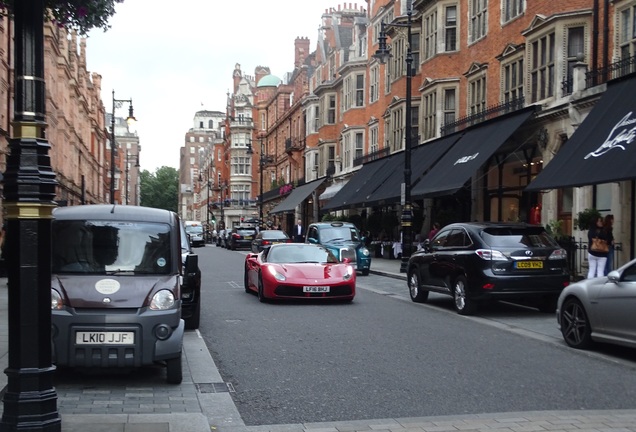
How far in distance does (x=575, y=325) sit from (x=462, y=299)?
3.89 meters

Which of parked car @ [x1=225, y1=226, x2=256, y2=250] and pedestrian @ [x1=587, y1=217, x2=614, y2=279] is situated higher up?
pedestrian @ [x1=587, y1=217, x2=614, y2=279]

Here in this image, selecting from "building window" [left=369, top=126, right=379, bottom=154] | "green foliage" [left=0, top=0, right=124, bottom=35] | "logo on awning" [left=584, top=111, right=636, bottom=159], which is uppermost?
"building window" [left=369, top=126, right=379, bottom=154]

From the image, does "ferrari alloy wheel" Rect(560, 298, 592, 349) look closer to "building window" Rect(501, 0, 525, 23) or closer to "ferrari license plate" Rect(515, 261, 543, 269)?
"ferrari license plate" Rect(515, 261, 543, 269)

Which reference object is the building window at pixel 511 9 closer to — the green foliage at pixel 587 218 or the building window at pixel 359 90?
the green foliage at pixel 587 218

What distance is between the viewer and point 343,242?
998 inches

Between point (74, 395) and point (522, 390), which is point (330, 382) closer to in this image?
point (522, 390)

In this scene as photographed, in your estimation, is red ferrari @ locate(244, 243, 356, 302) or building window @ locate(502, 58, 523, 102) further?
building window @ locate(502, 58, 523, 102)

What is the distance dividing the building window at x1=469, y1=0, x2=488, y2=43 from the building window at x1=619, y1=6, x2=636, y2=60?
8.64m

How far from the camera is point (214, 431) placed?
5.87 meters

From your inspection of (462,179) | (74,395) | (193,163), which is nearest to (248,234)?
(462,179)

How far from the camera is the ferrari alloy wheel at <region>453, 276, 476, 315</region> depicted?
1366 centimetres

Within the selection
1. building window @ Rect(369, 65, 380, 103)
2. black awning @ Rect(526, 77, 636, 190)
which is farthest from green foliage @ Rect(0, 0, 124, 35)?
building window @ Rect(369, 65, 380, 103)

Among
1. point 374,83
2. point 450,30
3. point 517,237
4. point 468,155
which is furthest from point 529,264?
point 374,83

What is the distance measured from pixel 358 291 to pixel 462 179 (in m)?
5.75
